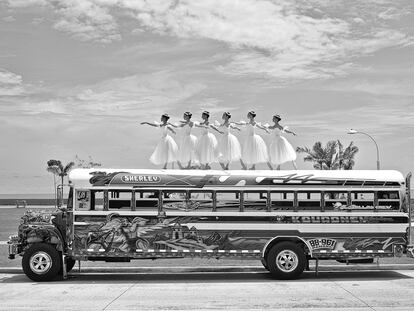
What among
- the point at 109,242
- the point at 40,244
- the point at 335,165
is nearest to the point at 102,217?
the point at 109,242

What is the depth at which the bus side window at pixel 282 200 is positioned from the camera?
13812 mm

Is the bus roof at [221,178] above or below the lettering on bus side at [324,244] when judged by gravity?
above

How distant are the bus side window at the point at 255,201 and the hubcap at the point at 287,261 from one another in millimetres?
1125

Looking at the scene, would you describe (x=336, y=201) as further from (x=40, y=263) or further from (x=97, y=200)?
(x=40, y=263)

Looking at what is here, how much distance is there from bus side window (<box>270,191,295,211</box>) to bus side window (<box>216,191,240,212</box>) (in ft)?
2.71

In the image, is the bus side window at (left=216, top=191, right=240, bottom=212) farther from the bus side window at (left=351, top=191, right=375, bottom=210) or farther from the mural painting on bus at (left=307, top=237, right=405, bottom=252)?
the bus side window at (left=351, top=191, right=375, bottom=210)

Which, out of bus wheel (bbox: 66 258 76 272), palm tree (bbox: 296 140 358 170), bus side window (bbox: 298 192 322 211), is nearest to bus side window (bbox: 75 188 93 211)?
bus wheel (bbox: 66 258 76 272)

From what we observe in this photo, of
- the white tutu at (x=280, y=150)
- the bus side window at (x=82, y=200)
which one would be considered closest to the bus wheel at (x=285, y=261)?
the white tutu at (x=280, y=150)

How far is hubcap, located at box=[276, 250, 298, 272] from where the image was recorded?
44.7 ft

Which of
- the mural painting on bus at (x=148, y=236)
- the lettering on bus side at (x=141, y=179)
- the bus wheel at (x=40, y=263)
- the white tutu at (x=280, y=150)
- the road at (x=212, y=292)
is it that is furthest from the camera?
the white tutu at (x=280, y=150)

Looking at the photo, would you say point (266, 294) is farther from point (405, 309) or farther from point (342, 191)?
point (342, 191)

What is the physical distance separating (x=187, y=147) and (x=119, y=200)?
3190 millimetres

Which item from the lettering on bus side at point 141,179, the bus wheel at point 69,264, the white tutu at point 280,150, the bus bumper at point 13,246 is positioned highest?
the white tutu at point 280,150

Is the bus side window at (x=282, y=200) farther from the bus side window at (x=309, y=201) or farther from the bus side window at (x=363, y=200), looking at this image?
the bus side window at (x=363, y=200)
